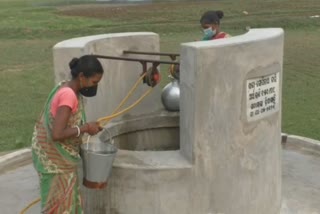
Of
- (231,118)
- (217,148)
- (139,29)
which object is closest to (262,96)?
(231,118)

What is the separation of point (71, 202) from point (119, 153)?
756 mm

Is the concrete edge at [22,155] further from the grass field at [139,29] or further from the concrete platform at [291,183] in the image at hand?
the grass field at [139,29]

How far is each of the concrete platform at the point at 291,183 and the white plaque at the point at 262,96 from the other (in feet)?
3.78

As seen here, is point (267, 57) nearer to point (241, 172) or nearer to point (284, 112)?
point (241, 172)

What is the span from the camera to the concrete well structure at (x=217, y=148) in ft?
16.6

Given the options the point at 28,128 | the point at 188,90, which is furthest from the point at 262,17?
the point at 188,90

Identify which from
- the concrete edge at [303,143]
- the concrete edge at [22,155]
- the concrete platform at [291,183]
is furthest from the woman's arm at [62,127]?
the concrete edge at [303,143]

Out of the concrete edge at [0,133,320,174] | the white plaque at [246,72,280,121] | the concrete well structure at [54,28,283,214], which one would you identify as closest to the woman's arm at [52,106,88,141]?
the concrete well structure at [54,28,283,214]

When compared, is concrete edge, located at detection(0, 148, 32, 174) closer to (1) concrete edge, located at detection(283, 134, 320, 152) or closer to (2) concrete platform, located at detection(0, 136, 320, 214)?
(2) concrete platform, located at detection(0, 136, 320, 214)

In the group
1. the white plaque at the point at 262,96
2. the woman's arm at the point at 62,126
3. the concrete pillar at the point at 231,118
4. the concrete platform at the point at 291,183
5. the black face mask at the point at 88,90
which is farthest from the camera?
the concrete platform at the point at 291,183

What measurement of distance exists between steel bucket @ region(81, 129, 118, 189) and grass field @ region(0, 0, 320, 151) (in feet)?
13.5

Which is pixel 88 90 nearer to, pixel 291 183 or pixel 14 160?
pixel 291 183

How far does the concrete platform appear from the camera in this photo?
629 centimetres

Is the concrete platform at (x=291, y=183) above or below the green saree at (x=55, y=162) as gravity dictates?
below
